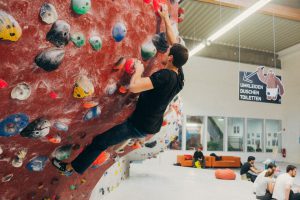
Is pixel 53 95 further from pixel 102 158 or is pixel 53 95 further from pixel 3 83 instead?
pixel 102 158

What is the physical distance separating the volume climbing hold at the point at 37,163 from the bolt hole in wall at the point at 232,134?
472 inches

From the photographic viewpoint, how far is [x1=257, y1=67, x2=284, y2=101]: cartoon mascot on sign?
7.85 m

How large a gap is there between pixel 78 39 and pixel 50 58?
0.57 ft

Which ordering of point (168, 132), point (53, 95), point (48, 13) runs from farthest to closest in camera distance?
point (168, 132) → point (53, 95) → point (48, 13)

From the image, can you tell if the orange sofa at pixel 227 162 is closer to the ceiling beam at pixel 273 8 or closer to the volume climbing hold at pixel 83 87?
the ceiling beam at pixel 273 8

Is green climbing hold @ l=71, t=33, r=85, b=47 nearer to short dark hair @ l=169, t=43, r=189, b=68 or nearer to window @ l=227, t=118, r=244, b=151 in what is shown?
short dark hair @ l=169, t=43, r=189, b=68

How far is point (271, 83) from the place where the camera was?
7941 millimetres

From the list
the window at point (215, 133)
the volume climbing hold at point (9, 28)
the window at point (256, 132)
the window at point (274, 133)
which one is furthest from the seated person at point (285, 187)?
the window at point (274, 133)

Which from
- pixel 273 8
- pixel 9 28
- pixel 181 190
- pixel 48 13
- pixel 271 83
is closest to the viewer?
pixel 9 28

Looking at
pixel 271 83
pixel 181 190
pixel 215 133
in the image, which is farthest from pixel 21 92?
pixel 215 133

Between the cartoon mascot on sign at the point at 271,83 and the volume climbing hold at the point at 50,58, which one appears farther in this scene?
the cartoon mascot on sign at the point at 271,83

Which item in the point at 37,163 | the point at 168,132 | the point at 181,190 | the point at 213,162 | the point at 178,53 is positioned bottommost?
the point at 181,190

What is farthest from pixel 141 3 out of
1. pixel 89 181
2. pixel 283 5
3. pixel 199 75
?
pixel 199 75

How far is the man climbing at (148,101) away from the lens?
5.90 feet
